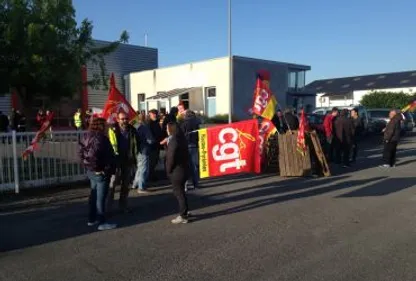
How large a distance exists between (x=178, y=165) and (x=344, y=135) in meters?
8.22

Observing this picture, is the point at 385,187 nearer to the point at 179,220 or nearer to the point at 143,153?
the point at 179,220

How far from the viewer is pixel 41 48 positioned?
11352mm

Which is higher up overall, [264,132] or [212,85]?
[212,85]

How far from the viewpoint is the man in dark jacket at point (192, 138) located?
9.88m

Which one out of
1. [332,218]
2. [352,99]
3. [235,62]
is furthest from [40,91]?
[352,99]

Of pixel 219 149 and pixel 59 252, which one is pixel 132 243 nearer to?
pixel 59 252

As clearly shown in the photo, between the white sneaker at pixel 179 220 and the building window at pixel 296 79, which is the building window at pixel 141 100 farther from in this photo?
the white sneaker at pixel 179 220

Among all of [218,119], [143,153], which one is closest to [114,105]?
[143,153]

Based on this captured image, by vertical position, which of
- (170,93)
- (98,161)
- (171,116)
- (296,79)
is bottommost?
(98,161)

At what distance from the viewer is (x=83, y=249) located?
19.3 ft

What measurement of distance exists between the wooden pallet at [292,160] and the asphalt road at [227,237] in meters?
1.68

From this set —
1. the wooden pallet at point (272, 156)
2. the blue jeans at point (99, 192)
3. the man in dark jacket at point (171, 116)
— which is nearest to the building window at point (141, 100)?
the wooden pallet at point (272, 156)

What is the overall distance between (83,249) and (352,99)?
72263 millimetres

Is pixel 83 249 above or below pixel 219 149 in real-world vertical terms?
below
